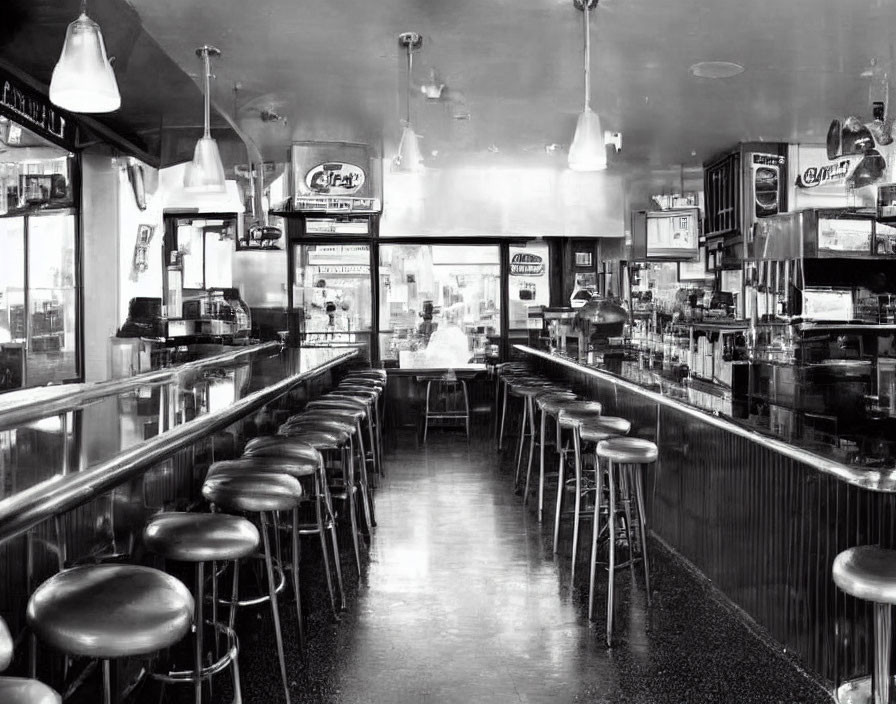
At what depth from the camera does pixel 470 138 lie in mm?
7086

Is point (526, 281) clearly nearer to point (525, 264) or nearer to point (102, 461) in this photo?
point (525, 264)

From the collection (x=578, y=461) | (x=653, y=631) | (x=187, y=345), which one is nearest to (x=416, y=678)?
(x=653, y=631)

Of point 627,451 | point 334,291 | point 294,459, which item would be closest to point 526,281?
point 334,291

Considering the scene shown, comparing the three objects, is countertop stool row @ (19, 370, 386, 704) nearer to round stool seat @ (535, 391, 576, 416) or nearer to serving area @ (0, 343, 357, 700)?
serving area @ (0, 343, 357, 700)

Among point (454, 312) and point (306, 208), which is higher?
point (306, 208)

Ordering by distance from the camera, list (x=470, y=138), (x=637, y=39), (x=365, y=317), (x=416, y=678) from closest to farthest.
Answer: (x=416, y=678) → (x=637, y=39) → (x=470, y=138) → (x=365, y=317)

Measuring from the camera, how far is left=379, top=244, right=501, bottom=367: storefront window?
8969 millimetres

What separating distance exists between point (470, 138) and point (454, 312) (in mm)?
2473

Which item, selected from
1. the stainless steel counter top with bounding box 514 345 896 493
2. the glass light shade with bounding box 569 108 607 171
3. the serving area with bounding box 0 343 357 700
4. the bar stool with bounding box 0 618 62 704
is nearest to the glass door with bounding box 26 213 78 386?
the serving area with bounding box 0 343 357 700

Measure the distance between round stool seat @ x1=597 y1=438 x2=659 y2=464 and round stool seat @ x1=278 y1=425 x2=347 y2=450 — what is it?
1170 millimetres

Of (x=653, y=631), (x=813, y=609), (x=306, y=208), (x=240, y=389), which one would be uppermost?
(x=306, y=208)

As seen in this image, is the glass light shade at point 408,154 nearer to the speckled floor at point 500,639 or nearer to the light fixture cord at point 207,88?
the light fixture cord at point 207,88

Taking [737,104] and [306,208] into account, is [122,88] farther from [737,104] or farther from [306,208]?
[737,104]

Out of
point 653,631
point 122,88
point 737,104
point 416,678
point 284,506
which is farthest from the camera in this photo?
point 737,104
